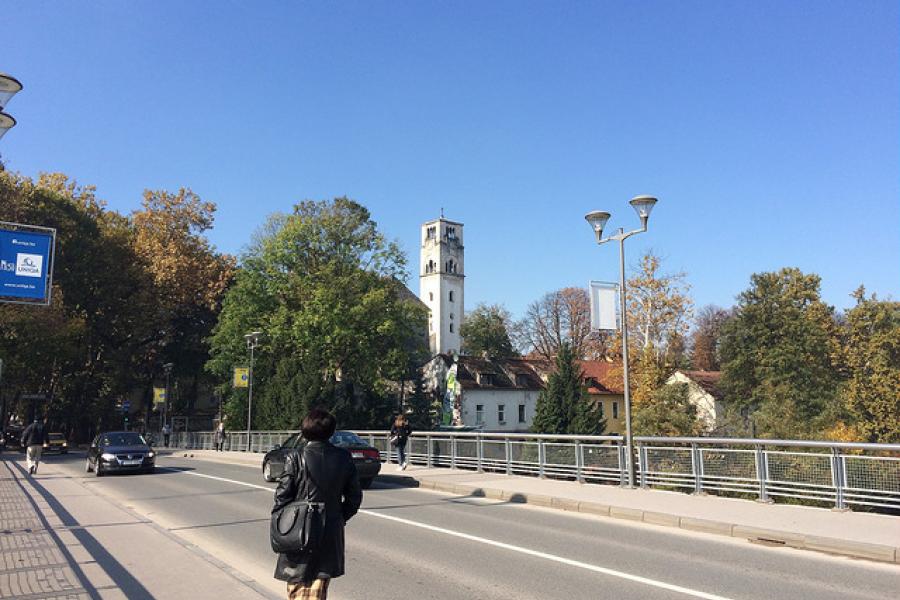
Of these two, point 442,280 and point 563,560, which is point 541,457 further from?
point 442,280

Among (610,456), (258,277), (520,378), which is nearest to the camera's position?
(610,456)

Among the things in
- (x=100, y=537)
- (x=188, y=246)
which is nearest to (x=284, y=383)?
(x=188, y=246)

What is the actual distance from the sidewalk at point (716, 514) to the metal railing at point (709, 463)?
37cm

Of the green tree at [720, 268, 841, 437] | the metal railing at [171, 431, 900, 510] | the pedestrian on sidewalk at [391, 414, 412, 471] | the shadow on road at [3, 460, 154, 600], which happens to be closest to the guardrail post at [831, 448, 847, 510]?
the metal railing at [171, 431, 900, 510]

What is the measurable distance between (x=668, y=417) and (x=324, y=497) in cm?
2966

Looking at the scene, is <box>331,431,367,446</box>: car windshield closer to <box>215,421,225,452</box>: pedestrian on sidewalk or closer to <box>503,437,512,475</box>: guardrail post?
<box>503,437,512,475</box>: guardrail post

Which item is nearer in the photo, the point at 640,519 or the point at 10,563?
the point at 10,563

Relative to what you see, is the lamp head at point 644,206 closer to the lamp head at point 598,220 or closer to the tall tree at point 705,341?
the lamp head at point 598,220

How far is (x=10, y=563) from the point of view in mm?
7781

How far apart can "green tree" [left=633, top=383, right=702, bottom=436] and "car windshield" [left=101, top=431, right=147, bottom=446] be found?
20.9 metres

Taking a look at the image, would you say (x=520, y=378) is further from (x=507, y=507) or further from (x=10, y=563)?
(x=10, y=563)

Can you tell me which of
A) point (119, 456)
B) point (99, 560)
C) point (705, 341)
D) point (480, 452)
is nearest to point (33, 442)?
point (119, 456)

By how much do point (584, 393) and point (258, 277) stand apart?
21.7 m

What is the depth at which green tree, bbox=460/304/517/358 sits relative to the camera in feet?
272
